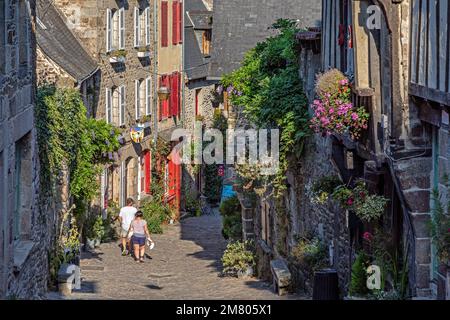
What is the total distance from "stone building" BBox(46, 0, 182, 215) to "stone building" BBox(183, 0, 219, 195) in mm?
1305

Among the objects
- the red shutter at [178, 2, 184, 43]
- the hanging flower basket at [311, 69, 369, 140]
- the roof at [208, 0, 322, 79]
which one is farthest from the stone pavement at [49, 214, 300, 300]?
the red shutter at [178, 2, 184, 43]

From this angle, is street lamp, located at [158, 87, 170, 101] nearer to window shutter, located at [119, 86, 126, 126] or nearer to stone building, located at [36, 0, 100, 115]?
window shutter, located at [119, 86, 126, 126]

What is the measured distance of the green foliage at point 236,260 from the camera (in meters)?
20.7

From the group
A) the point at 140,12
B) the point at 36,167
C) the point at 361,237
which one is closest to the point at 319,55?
the point at 361,237

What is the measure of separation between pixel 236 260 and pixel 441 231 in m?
10.9

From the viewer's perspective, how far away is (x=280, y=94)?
17.8 m

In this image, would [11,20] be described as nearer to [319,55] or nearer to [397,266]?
[397,266]

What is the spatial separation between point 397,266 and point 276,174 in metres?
5.95

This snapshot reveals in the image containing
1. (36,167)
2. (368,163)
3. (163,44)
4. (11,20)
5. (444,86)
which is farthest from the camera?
(163,44)

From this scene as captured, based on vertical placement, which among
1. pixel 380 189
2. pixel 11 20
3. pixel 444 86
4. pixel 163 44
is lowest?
pixel 380 189

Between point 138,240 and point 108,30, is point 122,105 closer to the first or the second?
point 108,30

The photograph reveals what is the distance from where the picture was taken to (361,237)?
14203mm

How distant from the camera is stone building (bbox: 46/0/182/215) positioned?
2602cm

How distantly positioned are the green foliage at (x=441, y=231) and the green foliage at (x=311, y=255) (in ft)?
19.1
